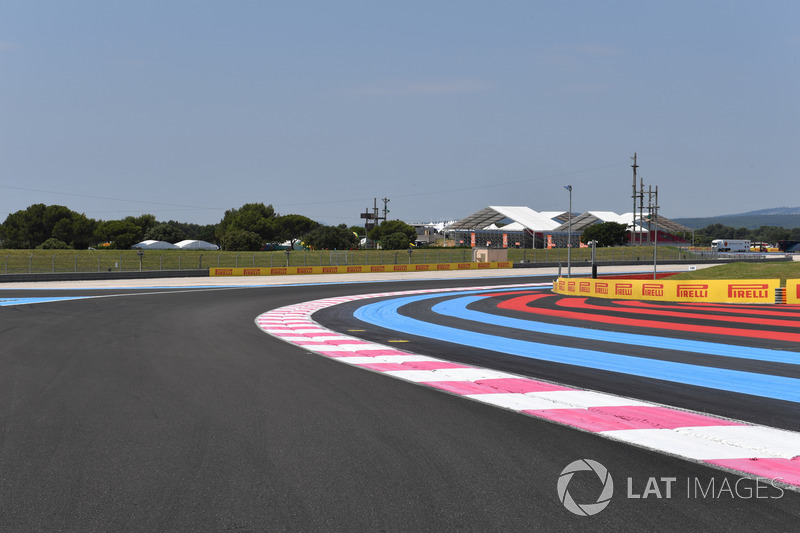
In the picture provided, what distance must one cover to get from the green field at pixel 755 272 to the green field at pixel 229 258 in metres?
26.1

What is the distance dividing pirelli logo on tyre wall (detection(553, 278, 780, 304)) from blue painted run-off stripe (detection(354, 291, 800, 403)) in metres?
13.1

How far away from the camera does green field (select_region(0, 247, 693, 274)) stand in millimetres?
42312

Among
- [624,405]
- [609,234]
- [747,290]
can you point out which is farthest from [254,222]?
[624,405]

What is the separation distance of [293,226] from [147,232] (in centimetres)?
2692

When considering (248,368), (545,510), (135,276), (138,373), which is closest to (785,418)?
(545,510)

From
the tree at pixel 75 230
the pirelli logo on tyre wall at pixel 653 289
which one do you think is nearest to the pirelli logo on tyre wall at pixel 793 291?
the pirelli logo on tyre wall at pixel 653 289

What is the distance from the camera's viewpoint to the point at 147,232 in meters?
114

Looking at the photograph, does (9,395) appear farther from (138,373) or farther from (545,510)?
(545,510)

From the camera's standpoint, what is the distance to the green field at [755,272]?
30.8 meters

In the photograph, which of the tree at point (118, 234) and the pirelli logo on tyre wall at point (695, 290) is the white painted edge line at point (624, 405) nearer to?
the pirelli logo on tyre wall at point (695, 290)

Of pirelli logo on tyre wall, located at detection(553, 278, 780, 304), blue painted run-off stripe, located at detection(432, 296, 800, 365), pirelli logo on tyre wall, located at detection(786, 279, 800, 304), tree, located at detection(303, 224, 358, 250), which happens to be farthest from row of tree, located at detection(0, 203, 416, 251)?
blue painted run-off stripe, located at detection(432, 296, 800, 365)

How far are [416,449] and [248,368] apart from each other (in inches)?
186
